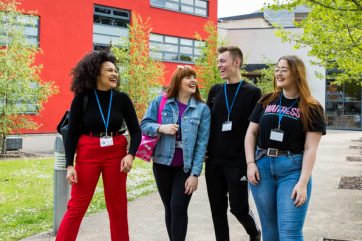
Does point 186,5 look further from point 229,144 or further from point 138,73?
point 229,144

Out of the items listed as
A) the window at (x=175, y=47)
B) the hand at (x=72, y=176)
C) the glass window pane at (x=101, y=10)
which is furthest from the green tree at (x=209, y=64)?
the hand at (x=72, y=176)

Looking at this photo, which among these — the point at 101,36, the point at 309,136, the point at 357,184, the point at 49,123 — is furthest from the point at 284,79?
the point at 101,36

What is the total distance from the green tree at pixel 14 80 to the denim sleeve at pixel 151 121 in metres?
13.1

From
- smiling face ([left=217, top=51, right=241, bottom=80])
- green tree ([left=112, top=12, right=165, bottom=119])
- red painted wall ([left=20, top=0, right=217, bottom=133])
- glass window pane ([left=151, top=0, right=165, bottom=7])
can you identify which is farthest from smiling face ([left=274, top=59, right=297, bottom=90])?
glass window pane ([left=151, top=0, right=165, bottom=7])

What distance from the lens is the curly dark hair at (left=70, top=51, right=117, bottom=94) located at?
165 inches

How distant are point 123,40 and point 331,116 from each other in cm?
2458

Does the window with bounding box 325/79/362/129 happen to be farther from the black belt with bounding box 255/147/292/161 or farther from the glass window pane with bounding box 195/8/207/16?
the black belt with bounding box 255/147/292/161

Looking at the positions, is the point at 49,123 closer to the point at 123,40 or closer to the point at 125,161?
the point at 123,40

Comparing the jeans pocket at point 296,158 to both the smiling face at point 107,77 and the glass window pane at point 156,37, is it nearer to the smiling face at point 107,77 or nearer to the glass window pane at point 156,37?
the smiling face at point 107,77

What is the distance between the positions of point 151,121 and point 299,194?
173cm

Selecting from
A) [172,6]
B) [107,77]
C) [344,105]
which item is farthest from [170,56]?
[107,77]

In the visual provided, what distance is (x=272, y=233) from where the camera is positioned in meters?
3.70

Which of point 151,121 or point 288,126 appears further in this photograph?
point 151,121

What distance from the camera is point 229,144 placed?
169 inches
